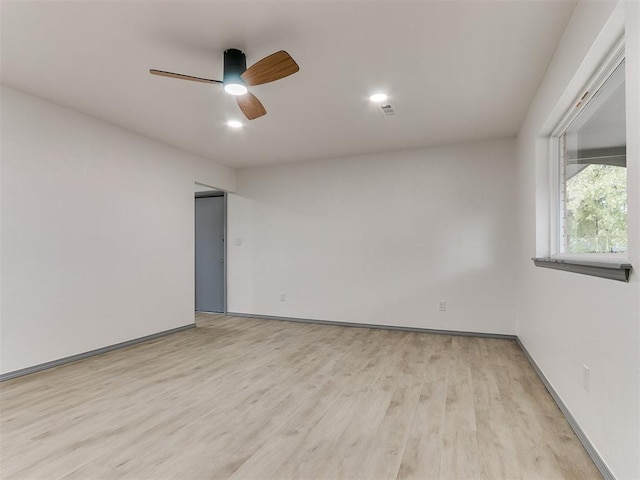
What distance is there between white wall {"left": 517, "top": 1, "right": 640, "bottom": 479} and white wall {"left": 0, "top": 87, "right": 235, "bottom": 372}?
4221 mm

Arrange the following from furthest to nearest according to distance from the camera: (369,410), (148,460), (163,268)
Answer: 1. (163,268)
2. (369,410)
3. (148,460)

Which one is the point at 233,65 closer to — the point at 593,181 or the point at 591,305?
the point at 593,181

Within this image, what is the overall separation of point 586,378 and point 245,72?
8.94ft

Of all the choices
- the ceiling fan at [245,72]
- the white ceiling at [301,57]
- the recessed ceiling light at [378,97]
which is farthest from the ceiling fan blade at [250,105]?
the recessed ceiling light at [378,97]

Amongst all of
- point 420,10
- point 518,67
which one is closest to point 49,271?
point 420,10

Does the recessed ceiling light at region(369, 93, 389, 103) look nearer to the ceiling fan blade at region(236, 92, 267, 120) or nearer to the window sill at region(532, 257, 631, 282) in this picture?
the ceiling fan blade at region(236, 92, 267, 120)

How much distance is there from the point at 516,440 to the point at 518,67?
260 centimetres

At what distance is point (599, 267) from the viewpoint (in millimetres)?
1706

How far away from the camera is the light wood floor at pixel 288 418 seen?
5.91ft

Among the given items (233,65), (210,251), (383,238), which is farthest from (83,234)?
(383,238)

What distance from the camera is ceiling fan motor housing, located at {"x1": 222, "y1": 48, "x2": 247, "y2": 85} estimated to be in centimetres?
241

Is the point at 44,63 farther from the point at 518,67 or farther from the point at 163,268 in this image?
the point at 518,67

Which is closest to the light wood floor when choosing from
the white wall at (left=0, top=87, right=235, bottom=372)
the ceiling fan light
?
the white wall at (left=0, top=87, right=235, bottom=372)

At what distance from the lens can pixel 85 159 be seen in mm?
3650
